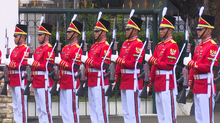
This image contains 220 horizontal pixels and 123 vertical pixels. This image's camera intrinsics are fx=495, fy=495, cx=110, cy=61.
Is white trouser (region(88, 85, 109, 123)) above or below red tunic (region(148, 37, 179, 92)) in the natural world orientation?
below

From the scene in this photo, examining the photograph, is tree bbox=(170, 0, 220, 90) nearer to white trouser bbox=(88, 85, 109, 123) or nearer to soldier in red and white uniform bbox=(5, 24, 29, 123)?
white trouser bbox=(88, 85, 109, 123)

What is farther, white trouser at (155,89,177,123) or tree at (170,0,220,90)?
tree at (170,0,220,90)

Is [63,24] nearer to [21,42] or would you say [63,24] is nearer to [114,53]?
[21,42]

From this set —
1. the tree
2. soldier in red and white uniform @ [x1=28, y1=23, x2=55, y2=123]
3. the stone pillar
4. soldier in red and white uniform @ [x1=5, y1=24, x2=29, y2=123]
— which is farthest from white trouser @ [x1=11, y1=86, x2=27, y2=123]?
the tree

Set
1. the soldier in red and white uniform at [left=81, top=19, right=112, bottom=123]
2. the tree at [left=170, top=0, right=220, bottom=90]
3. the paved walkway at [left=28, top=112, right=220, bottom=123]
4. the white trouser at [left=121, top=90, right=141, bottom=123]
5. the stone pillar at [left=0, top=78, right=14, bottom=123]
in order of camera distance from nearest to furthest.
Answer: the white trouser at [left=121, top=90, right=141, bottom=123] → the soldier in red and white uniform at [left=81, top=19, right=112, bottom=123] → the stone pillar at [left=0, top=78, right=14, bottom=123] → the paved walkway at [left=28, top=112, right=220, bottom=123] → the tree at [left=170, top=0, right=220, bottom=90]

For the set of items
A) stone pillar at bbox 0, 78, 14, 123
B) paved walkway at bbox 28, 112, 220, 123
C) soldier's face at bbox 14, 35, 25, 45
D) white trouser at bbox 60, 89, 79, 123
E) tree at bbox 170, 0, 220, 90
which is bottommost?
paved walkway at bbox 28, 112, 220, 123

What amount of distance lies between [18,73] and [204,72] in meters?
3.52

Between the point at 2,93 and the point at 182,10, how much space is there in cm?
529

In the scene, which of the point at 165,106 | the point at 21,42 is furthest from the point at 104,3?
the point at 165,106

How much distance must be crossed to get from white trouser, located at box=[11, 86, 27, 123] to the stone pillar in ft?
2.74

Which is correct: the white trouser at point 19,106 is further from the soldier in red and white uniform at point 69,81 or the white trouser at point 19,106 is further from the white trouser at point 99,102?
the white trouser at point 99,102

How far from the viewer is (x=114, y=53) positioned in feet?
27.1

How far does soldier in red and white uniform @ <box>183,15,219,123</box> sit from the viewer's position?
24.4ft

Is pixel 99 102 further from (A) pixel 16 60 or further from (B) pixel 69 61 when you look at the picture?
(A) pixel 16 60
